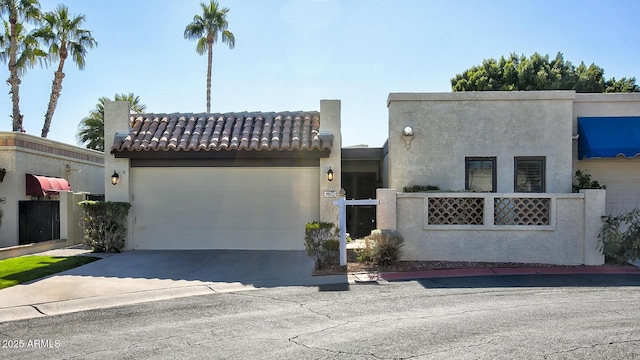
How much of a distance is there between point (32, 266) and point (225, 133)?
20.3 ft

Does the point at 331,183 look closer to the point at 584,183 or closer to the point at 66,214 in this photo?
the point at 584,183

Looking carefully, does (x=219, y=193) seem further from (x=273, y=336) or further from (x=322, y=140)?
(x=273, y=336)

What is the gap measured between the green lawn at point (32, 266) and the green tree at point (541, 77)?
82.0ft

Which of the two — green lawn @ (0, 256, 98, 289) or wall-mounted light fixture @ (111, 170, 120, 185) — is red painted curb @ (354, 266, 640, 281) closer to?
green lawn @ (0, 256, 98, 289)

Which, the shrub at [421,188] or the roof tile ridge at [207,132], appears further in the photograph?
the roof tile ridge at [207,132]

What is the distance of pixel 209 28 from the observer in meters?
29.5

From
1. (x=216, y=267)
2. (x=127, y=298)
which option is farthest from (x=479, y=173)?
(x=127, y=298)

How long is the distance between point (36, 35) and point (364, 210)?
21.9 meters

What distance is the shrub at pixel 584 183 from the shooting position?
12.5m

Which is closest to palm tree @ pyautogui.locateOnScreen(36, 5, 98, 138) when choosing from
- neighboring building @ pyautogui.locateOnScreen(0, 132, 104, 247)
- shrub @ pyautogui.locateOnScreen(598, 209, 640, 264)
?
neighboring building @ pyautogui.locateOnScreen(0, 132, 104, 247)

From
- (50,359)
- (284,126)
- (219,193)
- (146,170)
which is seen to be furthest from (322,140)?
(50,359)

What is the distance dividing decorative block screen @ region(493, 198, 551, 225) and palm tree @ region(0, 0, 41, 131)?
1008 inches

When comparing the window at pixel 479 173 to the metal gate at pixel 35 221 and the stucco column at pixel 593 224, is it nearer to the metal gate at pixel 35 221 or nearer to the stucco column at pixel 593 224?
the stucco column at pixel 593 224

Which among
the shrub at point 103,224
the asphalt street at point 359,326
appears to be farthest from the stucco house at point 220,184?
the asphalt street at point 359,326
